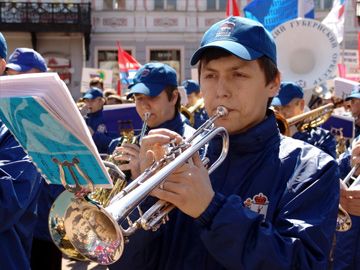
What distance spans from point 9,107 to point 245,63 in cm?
75

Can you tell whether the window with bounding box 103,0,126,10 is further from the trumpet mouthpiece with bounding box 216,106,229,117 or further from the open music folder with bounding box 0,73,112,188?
the open music folder with bounding box 0,73,112,188

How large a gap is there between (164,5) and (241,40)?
23161 millimetres

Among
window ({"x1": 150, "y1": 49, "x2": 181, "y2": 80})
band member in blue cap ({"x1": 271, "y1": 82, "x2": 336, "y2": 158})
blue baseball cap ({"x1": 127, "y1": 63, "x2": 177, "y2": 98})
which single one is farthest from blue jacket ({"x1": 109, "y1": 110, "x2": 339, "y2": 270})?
window ({"x1": 150, "y1": 49, "x2": 181, "y2": 80})

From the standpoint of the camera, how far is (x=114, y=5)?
24.3 meters

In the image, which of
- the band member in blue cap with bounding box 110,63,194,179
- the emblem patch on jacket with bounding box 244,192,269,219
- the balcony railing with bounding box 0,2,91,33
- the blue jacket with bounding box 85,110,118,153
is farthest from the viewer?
the balcony railing with bounding box 0,2,91,33

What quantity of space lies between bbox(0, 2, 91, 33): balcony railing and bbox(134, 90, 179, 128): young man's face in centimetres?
2044

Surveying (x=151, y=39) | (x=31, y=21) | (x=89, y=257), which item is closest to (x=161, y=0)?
(x=151, y=39)

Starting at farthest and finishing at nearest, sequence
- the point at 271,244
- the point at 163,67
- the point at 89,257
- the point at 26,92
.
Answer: the point at 163,67, the point at 89,257, the point at 271,244, the point at 26,92

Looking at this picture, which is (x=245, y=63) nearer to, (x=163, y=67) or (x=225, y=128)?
(x=225, y=128)

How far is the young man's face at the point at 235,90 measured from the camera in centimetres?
186

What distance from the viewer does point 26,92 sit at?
4.95 feet

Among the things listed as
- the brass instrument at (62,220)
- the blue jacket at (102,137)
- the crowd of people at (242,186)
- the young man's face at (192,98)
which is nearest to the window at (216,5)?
the young man's face at (192,98)

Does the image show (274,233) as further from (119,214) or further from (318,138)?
(318,138)

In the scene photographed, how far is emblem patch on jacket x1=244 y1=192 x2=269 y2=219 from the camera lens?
5.94 ft
